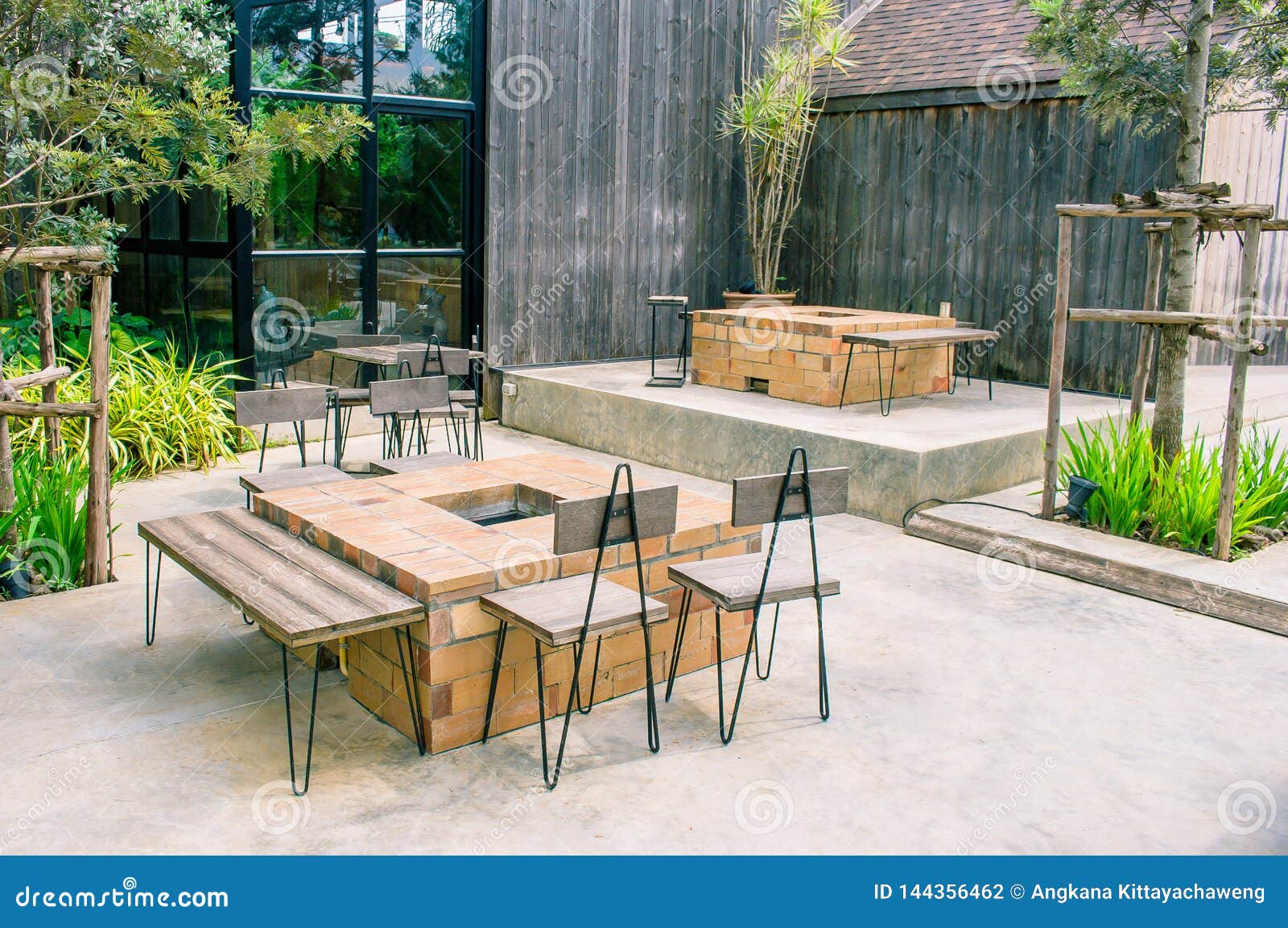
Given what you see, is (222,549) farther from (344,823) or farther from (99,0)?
(99,0)

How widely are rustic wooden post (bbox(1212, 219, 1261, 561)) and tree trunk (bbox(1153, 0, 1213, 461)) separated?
0.60 meters

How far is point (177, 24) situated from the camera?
765cm

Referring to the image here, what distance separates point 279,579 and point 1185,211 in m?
5.02

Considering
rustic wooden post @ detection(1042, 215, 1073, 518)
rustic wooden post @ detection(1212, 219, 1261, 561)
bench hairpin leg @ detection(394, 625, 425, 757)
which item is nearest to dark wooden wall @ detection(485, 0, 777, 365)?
rustic wooden post @ detection(1042, 215, 1073, 518)

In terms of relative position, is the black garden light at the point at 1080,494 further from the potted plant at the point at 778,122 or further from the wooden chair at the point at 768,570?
the potted plant at the point at 778,122

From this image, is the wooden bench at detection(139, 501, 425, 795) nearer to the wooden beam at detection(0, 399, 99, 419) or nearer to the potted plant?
the wooden beam at detection(0, 399, 99, 419)

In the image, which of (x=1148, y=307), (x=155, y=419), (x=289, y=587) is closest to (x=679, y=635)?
(x=289, y=587)

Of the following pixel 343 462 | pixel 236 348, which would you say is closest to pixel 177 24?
pixel 236 348

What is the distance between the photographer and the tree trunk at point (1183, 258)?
660cm

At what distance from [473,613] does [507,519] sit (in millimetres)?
1499

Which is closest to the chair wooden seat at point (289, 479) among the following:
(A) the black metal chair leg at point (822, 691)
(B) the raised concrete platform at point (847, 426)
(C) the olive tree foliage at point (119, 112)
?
(C) the olive tree foliage at point (119, 112)

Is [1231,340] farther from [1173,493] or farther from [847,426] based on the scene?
[847,426]

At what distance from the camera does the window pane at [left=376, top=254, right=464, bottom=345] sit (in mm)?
9781

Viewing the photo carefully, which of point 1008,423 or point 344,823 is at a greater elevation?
point 1008,423
